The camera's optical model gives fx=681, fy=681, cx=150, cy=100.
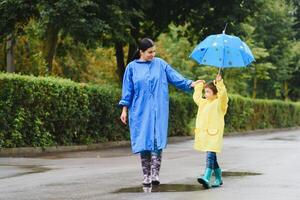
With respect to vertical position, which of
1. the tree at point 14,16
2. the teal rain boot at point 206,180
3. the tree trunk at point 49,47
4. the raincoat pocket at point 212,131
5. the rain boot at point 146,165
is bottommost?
the teal rain boot at point 206,180

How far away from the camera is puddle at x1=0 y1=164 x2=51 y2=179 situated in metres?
11.2

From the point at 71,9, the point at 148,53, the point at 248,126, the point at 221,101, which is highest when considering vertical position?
the point at 71,9

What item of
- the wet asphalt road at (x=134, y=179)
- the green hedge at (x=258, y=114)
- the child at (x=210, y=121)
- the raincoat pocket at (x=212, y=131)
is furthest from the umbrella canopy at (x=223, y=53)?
the green hedge at (x=258, y=114)

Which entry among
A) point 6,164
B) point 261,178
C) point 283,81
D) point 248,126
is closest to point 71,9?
point 6,164

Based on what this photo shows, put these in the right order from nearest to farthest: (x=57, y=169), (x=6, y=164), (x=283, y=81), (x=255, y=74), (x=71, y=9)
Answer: (x=57, y=169)
(x=6, y=164)
(x=71, y=9)
(x=255, y=74)
(x=283, y=81)

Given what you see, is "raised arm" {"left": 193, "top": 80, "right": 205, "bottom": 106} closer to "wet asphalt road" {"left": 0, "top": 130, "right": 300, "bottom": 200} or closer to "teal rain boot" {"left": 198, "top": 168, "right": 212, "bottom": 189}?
"teal rain boot" {"left": 198, "top": 168, "right": 212, "bottom": 189}

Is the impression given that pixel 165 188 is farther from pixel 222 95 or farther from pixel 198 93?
pixel 222 95

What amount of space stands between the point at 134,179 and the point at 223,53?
249 cm

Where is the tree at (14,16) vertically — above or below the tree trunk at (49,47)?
above

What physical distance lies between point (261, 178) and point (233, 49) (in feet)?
7.26

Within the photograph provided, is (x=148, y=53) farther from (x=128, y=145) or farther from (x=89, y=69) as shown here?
(x=89, y=69)

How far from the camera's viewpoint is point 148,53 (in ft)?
28.4

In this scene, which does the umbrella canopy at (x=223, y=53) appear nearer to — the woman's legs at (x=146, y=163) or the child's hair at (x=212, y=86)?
the child's hair at (x=212, y=86)

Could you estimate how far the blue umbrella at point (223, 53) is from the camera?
872 cm
